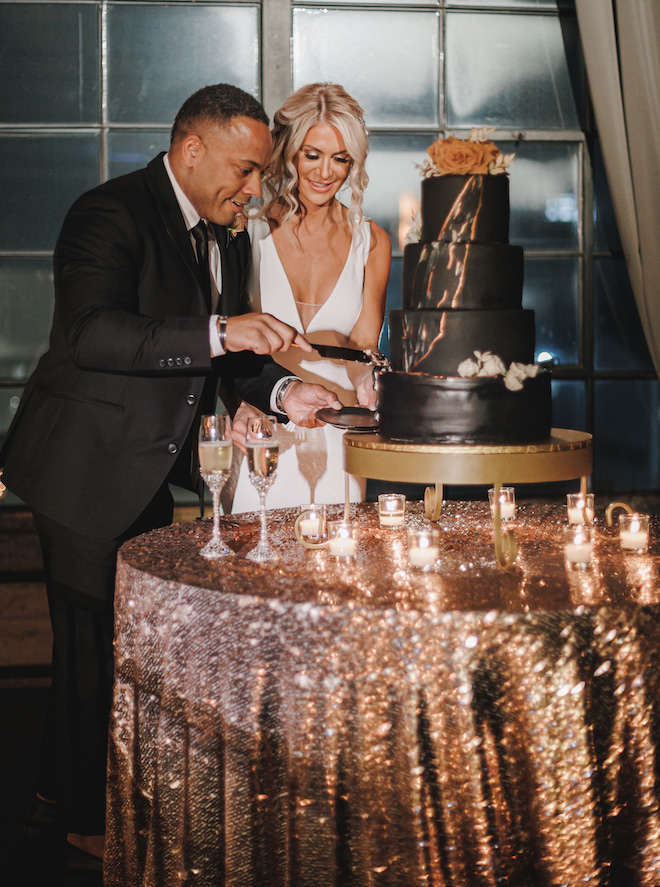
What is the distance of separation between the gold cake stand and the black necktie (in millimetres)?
876

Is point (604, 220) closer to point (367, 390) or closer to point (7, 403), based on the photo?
point (367, 390)

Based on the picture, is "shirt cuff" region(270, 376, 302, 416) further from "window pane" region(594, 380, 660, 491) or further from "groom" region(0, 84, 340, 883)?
"window pane" region(594, 380, 660, 491)

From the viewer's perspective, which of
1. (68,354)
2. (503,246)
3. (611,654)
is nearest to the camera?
(611,654)

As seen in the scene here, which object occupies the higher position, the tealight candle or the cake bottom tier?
the cake bottom tier

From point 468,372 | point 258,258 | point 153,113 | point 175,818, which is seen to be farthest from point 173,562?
point 153,113

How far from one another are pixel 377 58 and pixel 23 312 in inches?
81.4

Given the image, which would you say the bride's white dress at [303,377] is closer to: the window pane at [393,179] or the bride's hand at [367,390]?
the bride's hand at [367,390]

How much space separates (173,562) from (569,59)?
3495 millimetres

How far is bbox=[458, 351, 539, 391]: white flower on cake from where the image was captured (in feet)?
5.90

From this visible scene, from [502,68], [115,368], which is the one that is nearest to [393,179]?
[502,68]

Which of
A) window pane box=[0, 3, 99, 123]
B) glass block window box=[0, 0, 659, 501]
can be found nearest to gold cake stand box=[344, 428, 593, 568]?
glass block window box=[0, 0, 659, 501]

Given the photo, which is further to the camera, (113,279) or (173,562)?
(113,279)

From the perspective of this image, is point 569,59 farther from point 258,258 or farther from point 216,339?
point 216,339

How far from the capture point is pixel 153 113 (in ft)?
13.0
